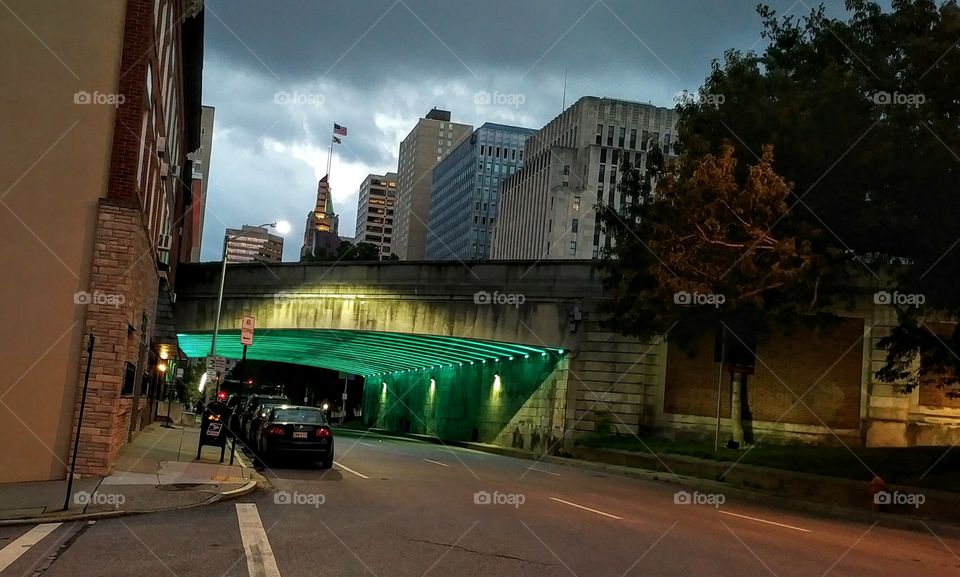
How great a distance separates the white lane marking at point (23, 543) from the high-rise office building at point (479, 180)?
15445 centimetres

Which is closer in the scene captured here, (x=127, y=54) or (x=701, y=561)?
(x=701, y=561)

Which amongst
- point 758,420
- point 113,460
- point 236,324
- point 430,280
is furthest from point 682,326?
point 236,324

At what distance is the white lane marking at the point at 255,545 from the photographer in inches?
352

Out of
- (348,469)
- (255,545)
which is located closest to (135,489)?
(255,545)

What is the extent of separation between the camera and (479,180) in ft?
557

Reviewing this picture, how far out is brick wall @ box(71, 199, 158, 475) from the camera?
51.9ft

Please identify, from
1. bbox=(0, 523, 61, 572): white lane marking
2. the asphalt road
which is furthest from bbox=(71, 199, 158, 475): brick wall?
bbox=(0, 523, 61, 572): white lane marking

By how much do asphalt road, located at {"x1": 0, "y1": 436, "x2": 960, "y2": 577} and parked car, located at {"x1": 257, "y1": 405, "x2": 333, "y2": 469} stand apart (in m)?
2.20

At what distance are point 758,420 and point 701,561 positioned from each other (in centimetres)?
2375

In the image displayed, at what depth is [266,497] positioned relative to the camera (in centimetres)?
1536

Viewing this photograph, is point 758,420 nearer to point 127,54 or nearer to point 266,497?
point 266,497

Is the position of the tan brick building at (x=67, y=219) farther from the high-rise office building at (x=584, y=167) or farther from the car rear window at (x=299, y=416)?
the high-rise office building at (x=584, y=167)

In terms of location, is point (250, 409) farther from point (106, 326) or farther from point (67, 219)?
point (67, 219)

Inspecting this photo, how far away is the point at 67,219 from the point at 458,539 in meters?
9.63
